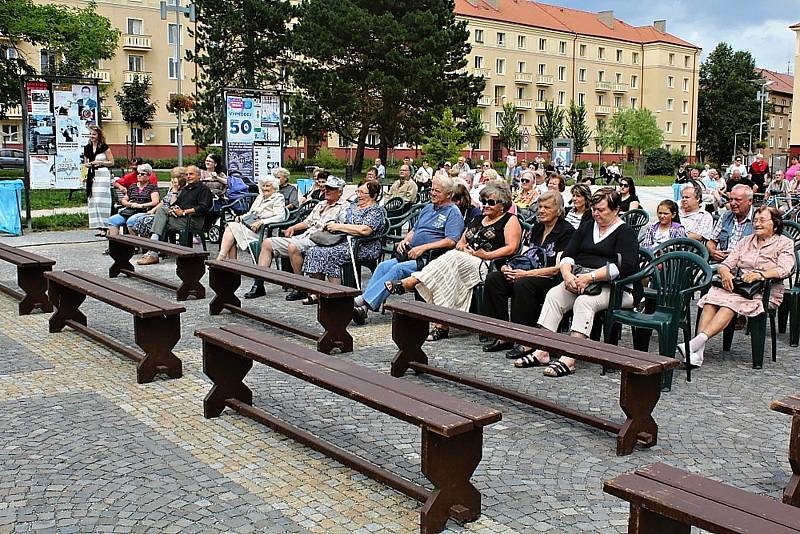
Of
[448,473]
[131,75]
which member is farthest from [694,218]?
[131,75]

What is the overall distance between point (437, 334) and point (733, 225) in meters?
3.63

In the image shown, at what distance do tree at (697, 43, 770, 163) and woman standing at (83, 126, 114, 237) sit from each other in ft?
294

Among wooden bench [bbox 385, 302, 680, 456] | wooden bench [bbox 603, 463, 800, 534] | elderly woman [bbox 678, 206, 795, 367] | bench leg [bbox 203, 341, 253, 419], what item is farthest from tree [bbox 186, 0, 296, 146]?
wooden bench [bbox 603, 463, 800, 534]

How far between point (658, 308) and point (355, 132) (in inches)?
1643

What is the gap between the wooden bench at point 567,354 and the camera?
4.79 m

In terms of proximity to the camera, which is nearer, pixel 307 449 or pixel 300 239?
pixel 307 449

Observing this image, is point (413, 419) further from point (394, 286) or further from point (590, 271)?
point (394, 286)

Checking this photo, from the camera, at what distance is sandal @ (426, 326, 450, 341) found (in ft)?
25.1

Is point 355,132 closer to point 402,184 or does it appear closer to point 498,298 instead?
point 402,184

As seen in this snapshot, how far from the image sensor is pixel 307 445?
4750 mm

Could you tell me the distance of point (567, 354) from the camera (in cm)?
502

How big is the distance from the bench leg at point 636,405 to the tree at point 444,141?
1584 inches

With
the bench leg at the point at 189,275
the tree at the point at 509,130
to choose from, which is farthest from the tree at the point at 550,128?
the bench leg at the point at 189,275

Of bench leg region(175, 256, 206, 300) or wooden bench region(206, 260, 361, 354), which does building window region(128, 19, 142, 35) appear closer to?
bench leg region(175, 256, 206, 300)
